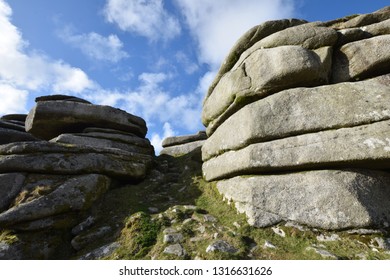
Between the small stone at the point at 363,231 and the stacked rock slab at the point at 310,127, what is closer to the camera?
the small stone at the point at 363,231

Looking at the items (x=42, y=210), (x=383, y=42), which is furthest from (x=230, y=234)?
(x=383, y=42)

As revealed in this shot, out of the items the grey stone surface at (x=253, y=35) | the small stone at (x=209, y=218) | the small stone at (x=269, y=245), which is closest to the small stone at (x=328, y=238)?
the small stone at (x=269, y=245)

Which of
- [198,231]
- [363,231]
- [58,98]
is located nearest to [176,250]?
[198,231]

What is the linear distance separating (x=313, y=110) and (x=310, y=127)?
82cm

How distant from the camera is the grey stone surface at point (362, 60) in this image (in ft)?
36.4

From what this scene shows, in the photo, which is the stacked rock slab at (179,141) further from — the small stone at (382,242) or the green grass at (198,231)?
the small stone at (382,242)

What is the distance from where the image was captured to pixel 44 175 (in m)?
12.3

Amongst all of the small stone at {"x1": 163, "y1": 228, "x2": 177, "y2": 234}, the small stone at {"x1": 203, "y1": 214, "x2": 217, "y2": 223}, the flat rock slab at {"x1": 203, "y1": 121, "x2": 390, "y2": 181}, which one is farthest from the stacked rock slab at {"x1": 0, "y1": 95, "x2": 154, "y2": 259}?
the flat rock slab at {"x1": 203, "y1": 121, "x2": 390, "y2": 181}

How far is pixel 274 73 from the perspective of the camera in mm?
11852

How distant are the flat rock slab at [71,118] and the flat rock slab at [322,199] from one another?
47.9 ft

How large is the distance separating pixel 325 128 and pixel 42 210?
12290 millimetres

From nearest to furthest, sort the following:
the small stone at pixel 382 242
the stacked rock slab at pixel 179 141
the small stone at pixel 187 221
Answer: the small stone at pixel 382 242
the small stone at pixel 187 221
the stacked rock slab at pixel 179 141

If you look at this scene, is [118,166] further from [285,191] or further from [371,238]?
[371,238]

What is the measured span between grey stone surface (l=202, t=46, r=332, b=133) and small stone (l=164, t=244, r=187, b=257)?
26.3ft
